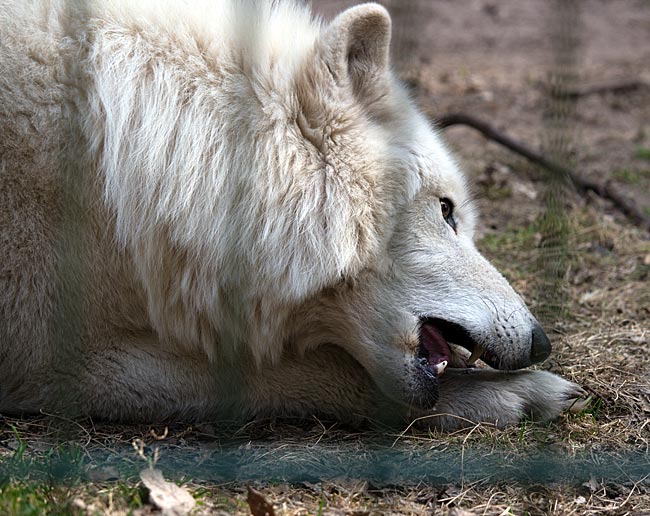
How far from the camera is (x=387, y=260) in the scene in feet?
10.5

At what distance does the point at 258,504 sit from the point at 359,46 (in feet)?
5.51

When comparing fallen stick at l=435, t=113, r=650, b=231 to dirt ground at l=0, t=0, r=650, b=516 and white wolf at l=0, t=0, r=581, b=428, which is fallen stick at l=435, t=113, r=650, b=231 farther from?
white wolf at l=0, t=0, r=581, b=428

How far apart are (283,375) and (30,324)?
985 mm

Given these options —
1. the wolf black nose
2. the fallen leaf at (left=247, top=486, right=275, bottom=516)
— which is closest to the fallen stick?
the wolf black nose

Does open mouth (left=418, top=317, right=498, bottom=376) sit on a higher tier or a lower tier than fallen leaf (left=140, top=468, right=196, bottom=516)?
higher

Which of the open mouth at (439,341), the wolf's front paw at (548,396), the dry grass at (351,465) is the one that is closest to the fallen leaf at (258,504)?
the dry grass at (351,465)

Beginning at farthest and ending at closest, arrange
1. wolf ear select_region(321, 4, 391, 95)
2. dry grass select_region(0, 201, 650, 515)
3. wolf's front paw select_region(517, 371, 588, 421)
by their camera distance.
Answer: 1. wolf's front paw select_region(517, 371, 588, 421)
2. wolf ear select_region(321, 4, 391, 95)
3. dry grass select_region(0, 201, 650, 515)

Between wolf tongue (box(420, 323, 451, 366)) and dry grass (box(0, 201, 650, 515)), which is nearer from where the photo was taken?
dry grass (box(0, 201, 650, 515))

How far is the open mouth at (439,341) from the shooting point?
10.6 feet

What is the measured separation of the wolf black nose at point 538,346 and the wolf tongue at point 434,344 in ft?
1.08

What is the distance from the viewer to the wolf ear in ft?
10.0

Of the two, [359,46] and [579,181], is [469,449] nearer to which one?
[359,46]

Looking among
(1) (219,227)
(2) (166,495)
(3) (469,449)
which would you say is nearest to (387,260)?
(1) (219,227)

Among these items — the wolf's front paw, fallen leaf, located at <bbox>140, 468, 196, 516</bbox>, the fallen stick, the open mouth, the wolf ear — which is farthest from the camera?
the fallen stick
